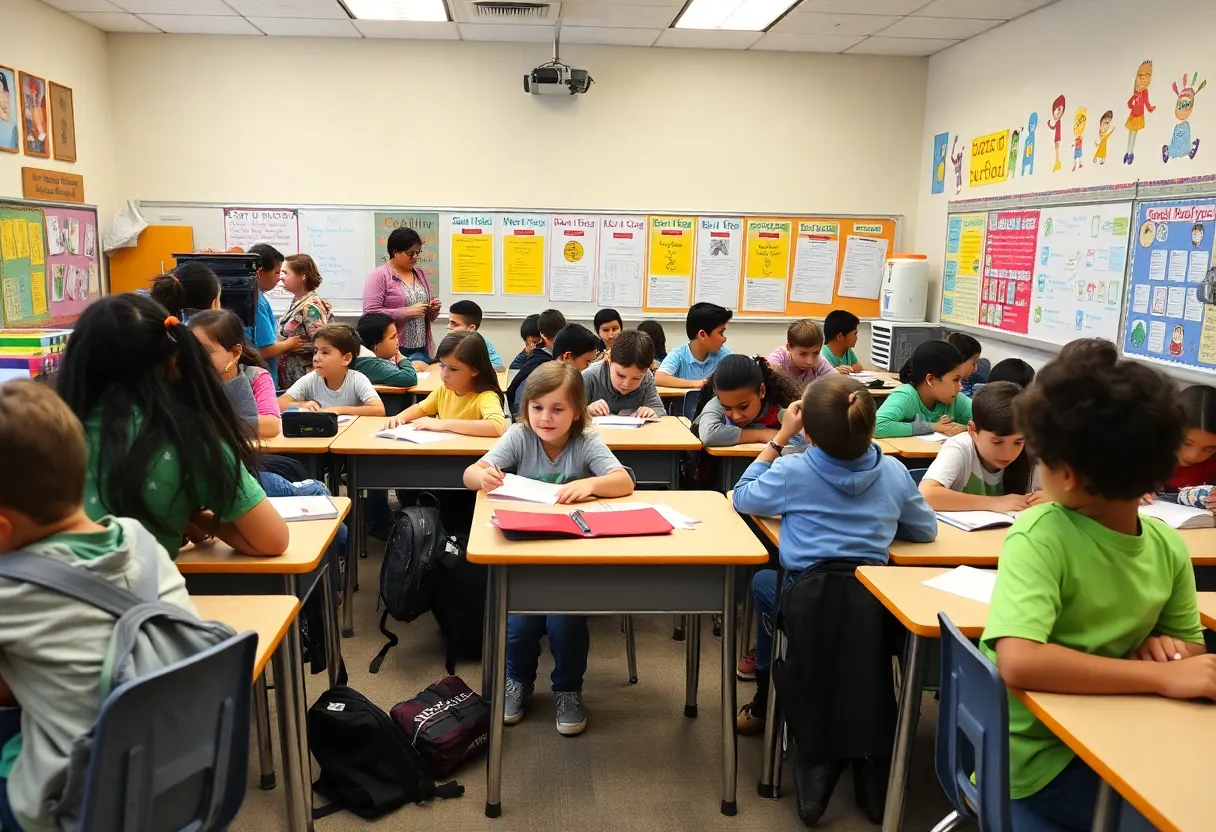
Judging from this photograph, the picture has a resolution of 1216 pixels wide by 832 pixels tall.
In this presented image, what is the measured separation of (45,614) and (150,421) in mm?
692

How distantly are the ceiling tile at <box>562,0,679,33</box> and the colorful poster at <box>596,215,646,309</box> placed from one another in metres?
1.32

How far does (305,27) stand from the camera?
5.85 metres

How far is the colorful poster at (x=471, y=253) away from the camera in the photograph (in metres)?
6.42

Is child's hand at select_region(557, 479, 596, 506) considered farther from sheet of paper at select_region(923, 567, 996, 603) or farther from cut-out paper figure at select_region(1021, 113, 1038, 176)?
Result: cut-out paper figure at select_region(1021, 113, 1038, 176)

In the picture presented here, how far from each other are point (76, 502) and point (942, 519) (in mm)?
2202

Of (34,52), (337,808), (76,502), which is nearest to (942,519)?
(337,808)

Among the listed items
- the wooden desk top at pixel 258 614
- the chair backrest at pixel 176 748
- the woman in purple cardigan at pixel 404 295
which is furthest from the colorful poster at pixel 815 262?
the chair backrest at pixel 176 748

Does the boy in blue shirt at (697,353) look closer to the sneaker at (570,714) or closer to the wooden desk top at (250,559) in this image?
the sneaker at (570,714)

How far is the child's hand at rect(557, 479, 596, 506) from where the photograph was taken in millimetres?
2572

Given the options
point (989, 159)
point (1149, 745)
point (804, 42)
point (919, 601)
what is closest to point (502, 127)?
point (804, 42)

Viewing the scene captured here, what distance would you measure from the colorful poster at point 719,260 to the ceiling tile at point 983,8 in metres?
1.92

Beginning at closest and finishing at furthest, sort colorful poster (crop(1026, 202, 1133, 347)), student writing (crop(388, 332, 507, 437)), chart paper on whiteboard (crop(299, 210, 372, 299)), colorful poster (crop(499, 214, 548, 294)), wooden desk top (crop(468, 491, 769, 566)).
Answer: wooden desk top (crop(468, 491, 769, 566)) < student writing (crop(388, 332, 507, 437)) < colorful poster (crop(1026, 202, 1133, 347)) < chart paper on whiteboard (crop(299, 210, 372, 299)) < colorful poster (crop(499, 214, 548, 294))

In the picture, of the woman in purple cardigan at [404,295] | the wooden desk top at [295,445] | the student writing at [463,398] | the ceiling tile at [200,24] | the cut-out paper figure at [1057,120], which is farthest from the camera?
the ceiling tile at [200,24]

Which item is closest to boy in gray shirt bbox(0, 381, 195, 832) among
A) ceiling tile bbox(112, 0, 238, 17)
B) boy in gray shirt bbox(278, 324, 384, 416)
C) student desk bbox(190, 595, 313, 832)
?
student desk bbox(190, 595, 313, 832)
